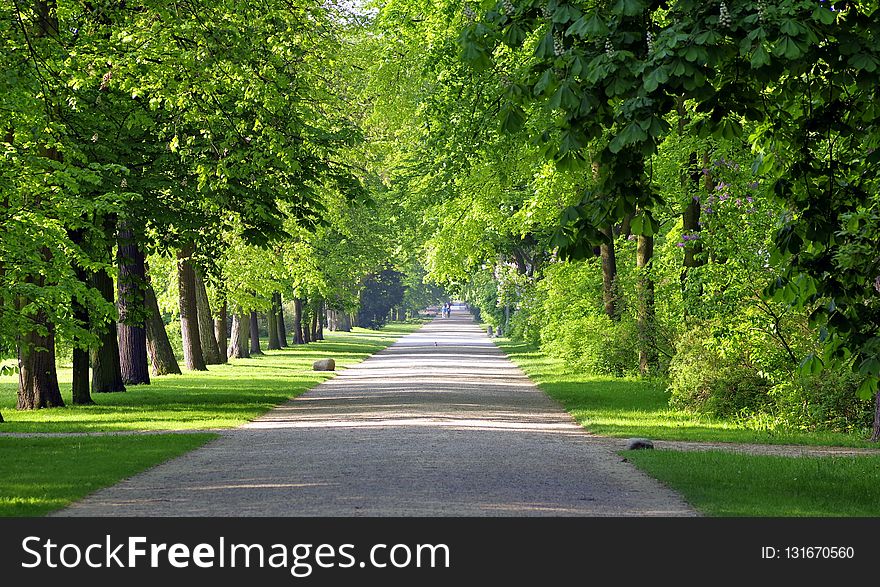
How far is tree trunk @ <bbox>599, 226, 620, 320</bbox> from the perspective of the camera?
3562cm

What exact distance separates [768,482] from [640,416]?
9268 mm

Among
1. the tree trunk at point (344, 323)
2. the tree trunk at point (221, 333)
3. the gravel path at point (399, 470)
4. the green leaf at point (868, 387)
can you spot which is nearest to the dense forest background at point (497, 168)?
the green leaf at point (868, 387)

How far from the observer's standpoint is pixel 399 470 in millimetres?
14352

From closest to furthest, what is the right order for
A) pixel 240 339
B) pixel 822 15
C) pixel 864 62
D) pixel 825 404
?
pixel 822 15
pixel 864 62
pixel 825 404
pixel 240 339

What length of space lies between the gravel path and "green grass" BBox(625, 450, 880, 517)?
1.12 ft

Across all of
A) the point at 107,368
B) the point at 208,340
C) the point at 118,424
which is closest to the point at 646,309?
the point at 107,368

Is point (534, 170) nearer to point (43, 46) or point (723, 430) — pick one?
point (723, 430)

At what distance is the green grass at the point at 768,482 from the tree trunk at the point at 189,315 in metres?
Answer: 22.9

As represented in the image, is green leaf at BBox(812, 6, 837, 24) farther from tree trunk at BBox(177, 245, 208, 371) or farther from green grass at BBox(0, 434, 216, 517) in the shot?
tree trunk at BBox(177, 245, 208, 371)

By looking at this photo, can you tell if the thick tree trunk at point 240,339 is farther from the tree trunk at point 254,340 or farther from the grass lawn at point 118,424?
the grass lawn at point 118,424

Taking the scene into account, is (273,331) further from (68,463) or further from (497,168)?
(68,463)

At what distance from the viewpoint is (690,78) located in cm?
877
